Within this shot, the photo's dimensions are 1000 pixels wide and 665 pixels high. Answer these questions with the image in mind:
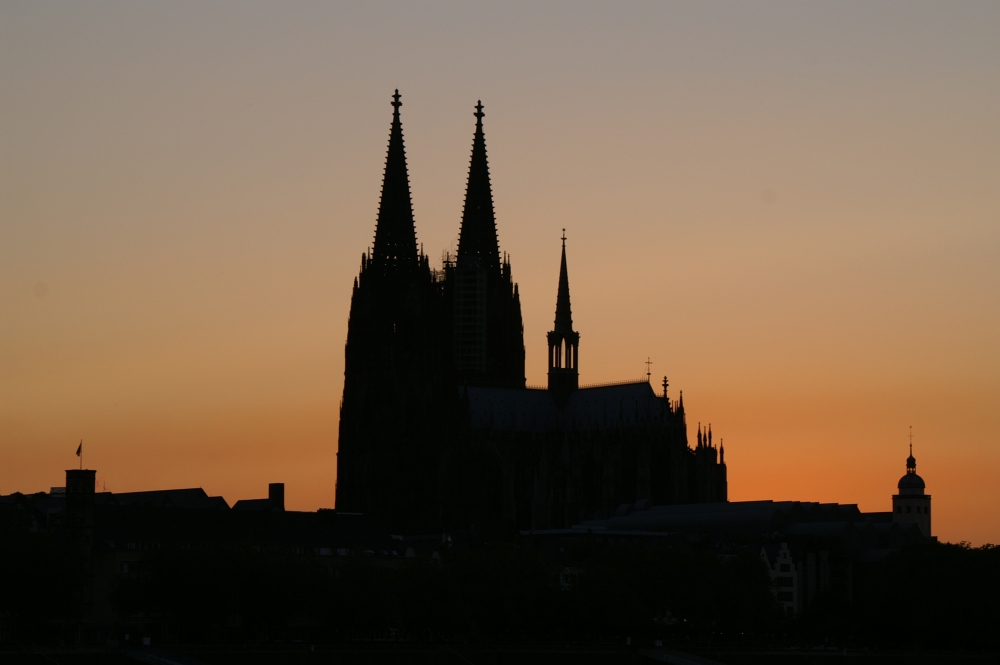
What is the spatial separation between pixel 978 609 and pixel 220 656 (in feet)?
159

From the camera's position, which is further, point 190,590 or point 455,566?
point 455,566

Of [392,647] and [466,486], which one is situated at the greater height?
[466,486]

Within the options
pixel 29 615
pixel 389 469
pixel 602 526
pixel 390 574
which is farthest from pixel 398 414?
pixel 29 615

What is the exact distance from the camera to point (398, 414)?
646ft

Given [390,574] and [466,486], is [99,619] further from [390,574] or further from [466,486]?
[466,486]

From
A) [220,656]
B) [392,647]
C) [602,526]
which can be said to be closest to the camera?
[220,656]

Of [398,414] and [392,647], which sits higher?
[398,414]

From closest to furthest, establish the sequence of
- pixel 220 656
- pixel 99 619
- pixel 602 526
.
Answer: pixel 220 656 < pixel 99 619 < pixel 602 526

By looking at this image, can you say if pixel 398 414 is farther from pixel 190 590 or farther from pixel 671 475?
pixel 190 590

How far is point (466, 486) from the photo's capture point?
197500 mm

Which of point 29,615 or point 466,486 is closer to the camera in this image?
point 29,615

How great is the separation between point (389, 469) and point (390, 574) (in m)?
56.3

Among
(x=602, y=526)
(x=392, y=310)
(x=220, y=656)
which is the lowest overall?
(x=220, y=656)

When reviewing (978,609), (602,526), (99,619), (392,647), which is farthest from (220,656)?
(602,526)
